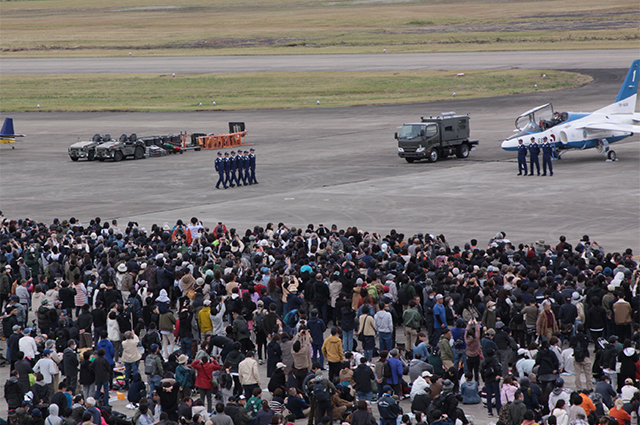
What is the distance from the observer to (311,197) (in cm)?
3419

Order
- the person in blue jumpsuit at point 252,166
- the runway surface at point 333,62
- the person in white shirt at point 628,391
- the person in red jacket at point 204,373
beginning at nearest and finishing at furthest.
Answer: the person in white shirt at point 628,391
the person in red jacket at point 204,373
the person in blue jumpsuit at point 252,166
the runway surface at point 333,62

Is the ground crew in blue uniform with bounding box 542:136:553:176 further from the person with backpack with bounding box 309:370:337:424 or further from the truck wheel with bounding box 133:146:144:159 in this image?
the person with backpack with bounding box 309:370:337:424

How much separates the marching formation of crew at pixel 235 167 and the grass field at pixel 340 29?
74.1m

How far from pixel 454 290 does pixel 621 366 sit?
430 centimetres

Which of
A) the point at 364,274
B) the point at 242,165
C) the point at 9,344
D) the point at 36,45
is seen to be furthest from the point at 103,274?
the point at 36,45

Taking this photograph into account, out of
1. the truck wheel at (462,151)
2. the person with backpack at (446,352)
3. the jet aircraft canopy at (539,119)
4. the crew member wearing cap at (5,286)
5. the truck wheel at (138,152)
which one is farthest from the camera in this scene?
the truck wheel at (138,152)

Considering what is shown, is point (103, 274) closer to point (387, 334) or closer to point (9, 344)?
point (9, 344)

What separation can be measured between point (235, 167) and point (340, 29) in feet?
353

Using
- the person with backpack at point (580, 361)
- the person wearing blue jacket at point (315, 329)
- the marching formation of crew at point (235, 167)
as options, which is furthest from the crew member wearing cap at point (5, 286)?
the marching formation of crew at point (235, 167)

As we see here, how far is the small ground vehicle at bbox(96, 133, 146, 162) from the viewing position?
1843 inches

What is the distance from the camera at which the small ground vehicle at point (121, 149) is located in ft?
154

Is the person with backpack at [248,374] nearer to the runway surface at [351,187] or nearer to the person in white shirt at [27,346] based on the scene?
the person in white shirt at [27,346]

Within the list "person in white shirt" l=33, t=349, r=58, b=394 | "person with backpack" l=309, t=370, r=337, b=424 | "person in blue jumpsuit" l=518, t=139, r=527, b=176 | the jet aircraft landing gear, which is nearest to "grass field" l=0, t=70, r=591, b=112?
the jet aircraft landing gear

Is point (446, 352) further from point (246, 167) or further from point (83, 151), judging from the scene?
point (83, 151)
